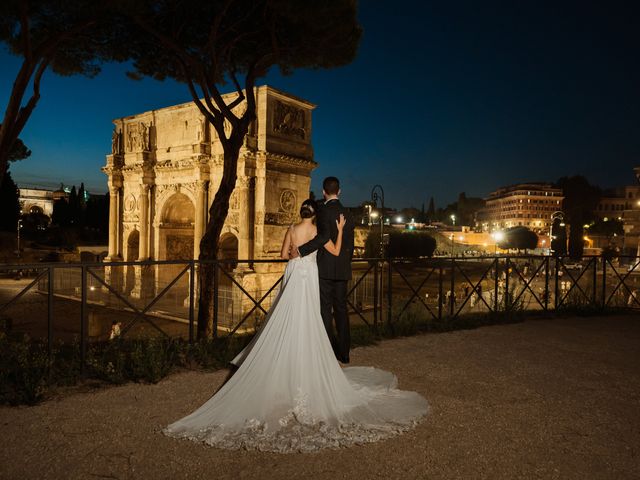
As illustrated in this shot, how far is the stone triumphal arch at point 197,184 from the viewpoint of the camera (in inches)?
811

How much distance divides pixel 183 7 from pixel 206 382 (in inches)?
332

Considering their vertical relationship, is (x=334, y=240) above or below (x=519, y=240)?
below

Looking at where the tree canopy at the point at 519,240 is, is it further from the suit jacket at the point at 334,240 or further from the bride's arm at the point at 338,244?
the bride's arm at the point at 338,244

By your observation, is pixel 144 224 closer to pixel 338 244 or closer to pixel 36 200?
pixel 338 244

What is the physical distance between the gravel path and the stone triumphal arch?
1457cm

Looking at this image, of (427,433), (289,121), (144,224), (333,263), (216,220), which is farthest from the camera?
(144,224)

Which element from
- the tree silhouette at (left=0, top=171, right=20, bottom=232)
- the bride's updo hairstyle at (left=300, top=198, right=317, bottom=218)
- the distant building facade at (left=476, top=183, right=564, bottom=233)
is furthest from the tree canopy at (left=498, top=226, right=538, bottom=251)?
the bride's updo hairstyle at (left=300, top=198, right=317, bottom=218)

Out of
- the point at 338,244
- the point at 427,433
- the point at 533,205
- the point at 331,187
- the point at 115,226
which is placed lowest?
the point at 427,433

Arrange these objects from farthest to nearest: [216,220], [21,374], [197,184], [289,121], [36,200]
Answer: [36,200] → [197,184] → [289,121] → [216,220] → [21,374]

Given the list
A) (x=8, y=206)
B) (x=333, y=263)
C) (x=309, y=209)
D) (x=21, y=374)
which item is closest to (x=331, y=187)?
(x=309, y=209)

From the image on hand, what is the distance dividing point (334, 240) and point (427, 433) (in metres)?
1.96

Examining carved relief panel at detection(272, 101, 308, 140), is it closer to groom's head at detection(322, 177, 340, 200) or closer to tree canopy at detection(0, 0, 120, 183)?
tree canopy at detection(0, 0, 120, 183)

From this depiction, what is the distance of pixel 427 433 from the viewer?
3305 mm

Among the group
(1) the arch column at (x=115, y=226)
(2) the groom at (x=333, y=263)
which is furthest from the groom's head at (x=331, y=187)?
(1) the arch column at (x=115, y=226)
